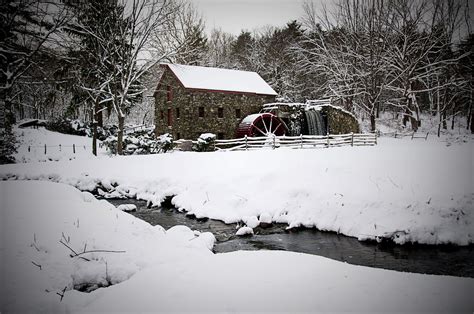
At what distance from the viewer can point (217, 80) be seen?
1070 inches

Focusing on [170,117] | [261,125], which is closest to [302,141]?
[261,125]

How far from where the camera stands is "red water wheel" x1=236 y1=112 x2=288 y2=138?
24984 millimetres

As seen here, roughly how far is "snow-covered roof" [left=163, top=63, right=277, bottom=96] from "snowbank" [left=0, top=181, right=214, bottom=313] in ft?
64.0

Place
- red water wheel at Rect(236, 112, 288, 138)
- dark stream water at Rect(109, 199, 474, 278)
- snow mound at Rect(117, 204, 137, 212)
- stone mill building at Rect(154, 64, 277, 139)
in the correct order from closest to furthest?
1. dark stream water at Rect(109, 199, 474, 278)
2. snow mound at Rect(117, 204, 137, 212)
3. red water wheel at Rect(236, 112, 288, 138)
4. stone mill building at Rect(154, 64, 277, 139)

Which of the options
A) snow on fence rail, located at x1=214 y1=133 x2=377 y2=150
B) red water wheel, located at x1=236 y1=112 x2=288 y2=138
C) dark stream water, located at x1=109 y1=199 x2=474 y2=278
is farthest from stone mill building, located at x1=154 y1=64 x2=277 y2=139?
dark stream water, located at x1=109 y1=199 x2=474 y2=278

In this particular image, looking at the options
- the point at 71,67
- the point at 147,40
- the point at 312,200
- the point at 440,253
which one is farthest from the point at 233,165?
the point at 71,67

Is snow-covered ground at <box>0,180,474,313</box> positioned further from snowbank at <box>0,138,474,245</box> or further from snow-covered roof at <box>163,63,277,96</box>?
snow-covered roof at <box>163,63,277,96</box>

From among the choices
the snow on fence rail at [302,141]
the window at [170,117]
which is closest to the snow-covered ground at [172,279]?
the snow on fence rail at [302,141]

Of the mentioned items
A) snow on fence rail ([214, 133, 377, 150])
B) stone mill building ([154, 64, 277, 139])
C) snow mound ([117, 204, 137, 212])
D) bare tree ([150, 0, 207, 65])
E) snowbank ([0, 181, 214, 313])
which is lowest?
snow mound ([117, 204, 137, 212])

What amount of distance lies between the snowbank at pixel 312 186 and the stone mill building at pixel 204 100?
31.4 feet

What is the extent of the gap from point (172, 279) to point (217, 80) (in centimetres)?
→ 2492

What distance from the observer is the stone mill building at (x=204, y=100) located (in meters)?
25.6

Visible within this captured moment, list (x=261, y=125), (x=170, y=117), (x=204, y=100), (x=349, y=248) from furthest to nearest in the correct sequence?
(x=170, y=117) < (x=261, y=125) < (x=204, y=100) < (x=349, y=248)

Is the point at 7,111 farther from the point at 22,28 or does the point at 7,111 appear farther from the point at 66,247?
the point at 66,247
